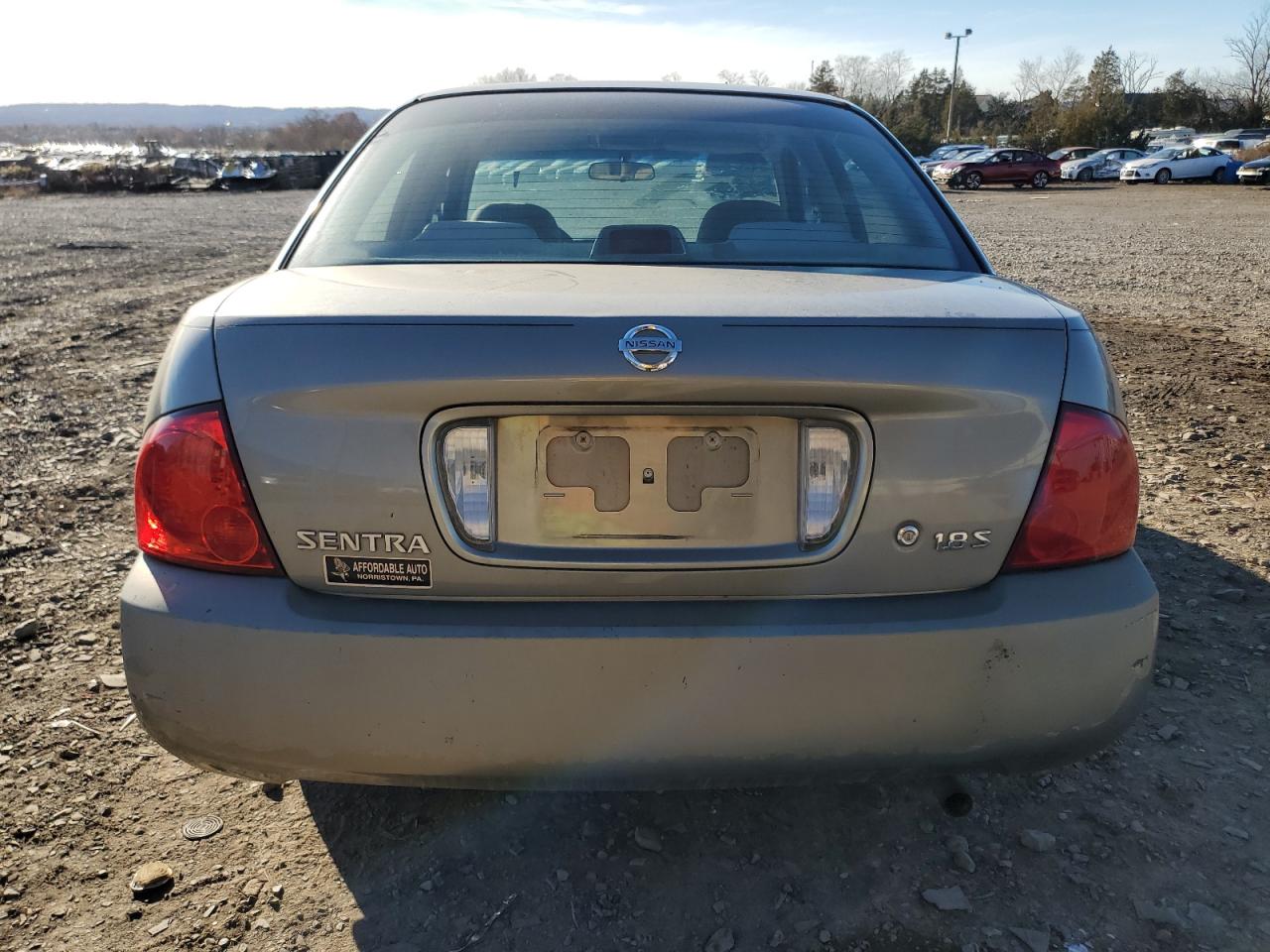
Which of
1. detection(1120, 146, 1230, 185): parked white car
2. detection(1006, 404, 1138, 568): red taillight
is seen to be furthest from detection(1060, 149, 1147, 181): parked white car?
detection(1006, 404, 1138, 568): red taillight

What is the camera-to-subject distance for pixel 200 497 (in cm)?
169

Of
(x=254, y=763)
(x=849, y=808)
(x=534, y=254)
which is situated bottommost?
(x=849, y=808)

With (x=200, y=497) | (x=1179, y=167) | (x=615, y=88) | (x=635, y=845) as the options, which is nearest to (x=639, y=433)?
(x=200, y=497)

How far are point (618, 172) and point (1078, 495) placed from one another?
146cm

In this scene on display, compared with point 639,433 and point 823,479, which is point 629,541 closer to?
point 639,433

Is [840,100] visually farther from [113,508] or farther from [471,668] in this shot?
[113,508]

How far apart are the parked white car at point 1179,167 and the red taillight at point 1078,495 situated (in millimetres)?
42596

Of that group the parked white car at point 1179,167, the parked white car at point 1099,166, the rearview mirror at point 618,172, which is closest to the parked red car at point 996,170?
the parked white car at point 1179,167

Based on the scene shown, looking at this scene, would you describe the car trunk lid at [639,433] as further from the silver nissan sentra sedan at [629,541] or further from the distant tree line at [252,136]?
the distant tree line at [252,136]

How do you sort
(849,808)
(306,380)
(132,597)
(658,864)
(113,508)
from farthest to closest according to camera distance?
(113,508), (849,808), (658,864), (132,597), (306,380)

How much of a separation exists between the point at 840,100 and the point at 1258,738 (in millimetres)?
2128

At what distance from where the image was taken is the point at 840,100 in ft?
9.85

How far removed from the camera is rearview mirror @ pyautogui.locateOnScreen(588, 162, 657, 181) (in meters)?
2.58

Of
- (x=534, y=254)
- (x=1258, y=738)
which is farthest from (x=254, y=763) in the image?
(x=1258, y=738)
